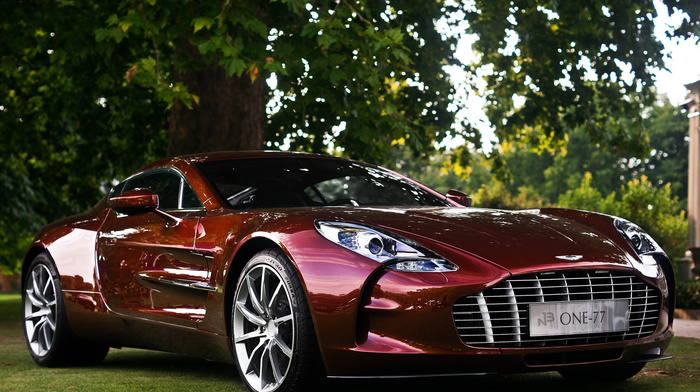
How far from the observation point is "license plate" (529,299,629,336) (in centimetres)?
398

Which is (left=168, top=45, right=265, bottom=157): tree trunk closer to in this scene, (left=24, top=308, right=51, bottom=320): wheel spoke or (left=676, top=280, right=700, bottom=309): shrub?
(left=24, top=308, right=51, bottom=320): wheel spoke

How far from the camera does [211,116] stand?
415 inches

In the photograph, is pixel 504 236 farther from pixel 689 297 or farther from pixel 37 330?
pixel 689 297

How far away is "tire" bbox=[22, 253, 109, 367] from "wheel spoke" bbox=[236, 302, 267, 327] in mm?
2284

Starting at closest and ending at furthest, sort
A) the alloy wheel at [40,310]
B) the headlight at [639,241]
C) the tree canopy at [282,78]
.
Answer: the headlight at [639,241]
the alloy wheel at [40,310]
the tree canopy at [282,78]

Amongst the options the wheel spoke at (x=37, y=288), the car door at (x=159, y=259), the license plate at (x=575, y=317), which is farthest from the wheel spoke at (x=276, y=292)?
the wheel spoke at (x=37, y=288)

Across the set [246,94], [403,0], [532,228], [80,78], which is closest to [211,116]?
[246,94]

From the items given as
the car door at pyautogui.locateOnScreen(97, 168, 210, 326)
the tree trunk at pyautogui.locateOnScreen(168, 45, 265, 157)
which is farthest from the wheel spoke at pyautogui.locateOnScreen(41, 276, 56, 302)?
the tree trunk at pyautogui.locateOnScreen(168, 45, 265, 157)

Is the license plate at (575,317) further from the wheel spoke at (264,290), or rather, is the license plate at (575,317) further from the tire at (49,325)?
the tire at (49,325)

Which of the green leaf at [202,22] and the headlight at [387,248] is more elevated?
the green leaf at [202,22]

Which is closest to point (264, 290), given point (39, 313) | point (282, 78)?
point (39, 313)

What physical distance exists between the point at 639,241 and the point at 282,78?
778 cm

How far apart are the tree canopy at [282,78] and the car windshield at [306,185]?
3.09m

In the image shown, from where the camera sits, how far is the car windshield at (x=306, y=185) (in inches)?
210
